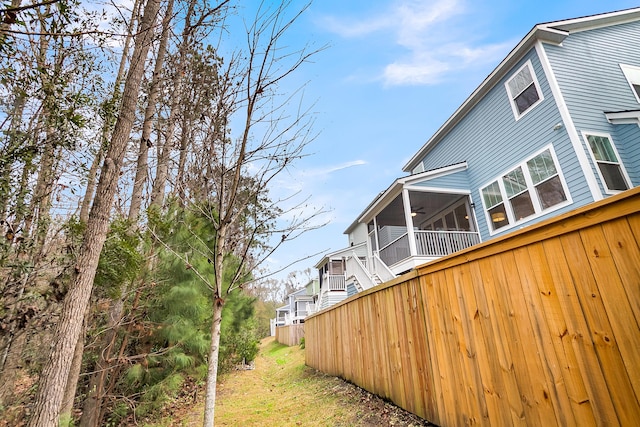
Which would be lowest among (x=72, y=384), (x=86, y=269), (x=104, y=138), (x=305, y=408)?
(x=305, y=408)

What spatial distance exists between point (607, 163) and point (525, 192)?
5.65 feet

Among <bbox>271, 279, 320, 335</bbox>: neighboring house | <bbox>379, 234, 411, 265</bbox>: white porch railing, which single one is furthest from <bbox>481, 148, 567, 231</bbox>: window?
<bbox>271, 279, 320, 335</bbox>: neighboring house

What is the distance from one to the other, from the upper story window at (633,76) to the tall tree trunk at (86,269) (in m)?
12.6

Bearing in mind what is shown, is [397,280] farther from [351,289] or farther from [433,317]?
[351,289]

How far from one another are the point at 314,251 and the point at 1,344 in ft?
14.5

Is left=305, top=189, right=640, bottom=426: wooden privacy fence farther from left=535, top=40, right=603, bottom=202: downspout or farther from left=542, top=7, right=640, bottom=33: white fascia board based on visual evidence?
left=542, top=7, right=640, bottom=33: white fascia board

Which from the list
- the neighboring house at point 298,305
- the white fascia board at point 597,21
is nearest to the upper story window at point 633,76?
the white fascia board at point 597,21

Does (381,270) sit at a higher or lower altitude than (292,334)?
higher

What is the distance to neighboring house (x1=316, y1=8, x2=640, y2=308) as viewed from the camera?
22.5 ft

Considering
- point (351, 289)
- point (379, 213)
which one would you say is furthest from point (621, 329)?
point (351, 289)

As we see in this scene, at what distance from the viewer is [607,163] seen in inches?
267

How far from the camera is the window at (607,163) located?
655 cm

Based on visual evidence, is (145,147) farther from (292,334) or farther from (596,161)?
(292,334)

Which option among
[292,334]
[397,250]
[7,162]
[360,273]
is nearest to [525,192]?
[397,250]
